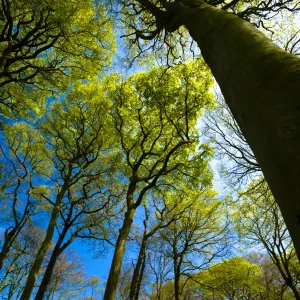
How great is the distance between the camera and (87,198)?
1201 cm

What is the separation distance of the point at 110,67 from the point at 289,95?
944 cm

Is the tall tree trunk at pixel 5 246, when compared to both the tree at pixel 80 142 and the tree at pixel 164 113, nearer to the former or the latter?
the tree at pixel 80 142

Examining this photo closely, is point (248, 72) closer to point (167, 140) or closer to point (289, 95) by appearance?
point (289, 95)

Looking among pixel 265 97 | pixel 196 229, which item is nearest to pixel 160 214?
pixel 196 229

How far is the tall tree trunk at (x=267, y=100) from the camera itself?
80 centimetres

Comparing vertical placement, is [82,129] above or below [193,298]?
above

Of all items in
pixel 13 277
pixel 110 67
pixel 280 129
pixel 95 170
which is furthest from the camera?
pixel 13 277

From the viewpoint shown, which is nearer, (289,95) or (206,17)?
(289,95)

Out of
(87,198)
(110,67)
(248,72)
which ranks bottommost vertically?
(248,72)

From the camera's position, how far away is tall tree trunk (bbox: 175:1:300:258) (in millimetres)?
801

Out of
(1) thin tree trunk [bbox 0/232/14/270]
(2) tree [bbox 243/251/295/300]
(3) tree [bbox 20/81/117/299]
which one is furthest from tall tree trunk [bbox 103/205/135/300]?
(2) tree [bbox 243/251/295/300]

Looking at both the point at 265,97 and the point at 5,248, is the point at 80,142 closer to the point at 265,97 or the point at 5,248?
the point at 5,248

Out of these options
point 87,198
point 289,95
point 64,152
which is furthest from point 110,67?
point 289,95

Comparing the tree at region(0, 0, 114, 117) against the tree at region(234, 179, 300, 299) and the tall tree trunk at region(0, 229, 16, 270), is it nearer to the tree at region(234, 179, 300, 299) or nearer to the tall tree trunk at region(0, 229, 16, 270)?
the tall tree trunk at region(0, 229, 16, 270)
